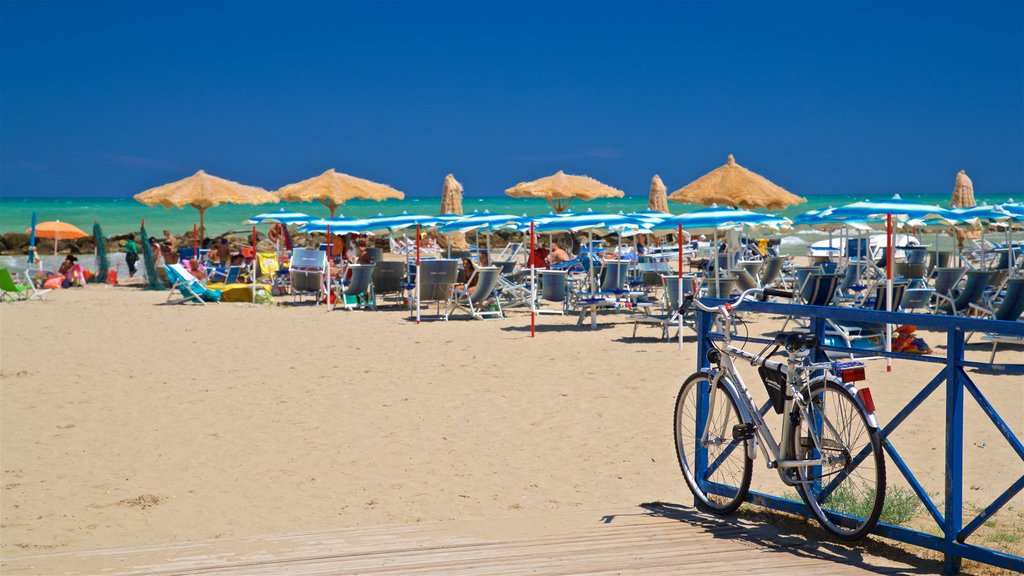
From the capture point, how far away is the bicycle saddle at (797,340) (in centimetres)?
347

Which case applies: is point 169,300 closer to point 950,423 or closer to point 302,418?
point 302,418

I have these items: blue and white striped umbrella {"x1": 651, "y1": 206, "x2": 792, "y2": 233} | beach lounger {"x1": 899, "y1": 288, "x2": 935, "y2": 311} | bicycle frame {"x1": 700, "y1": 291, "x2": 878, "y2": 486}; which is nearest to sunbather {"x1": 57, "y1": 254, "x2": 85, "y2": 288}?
blue and white striped umbrella {"x1": 651, "y1": 206, "x2": 792, "y2": 233}

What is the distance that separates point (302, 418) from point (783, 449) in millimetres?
4137

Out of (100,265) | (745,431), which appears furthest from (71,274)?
(745,431)

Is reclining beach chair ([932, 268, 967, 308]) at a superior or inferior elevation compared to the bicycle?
superior

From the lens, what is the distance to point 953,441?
10.0 ft

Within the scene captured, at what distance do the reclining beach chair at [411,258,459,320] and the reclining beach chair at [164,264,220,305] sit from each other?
171 inches

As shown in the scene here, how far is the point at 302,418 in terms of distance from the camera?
6898 mm

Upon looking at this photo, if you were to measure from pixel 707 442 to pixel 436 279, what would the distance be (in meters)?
9.60

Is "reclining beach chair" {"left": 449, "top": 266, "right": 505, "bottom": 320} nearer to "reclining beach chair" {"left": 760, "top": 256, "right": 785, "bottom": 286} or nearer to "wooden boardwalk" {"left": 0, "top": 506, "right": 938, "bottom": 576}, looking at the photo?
"reclining beach chair" {"left": 760, "top": 256, "right": 785, "bottom": 286}

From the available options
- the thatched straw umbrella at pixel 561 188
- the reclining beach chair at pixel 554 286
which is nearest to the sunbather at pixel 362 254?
the thatched straw umbrella at pixel 561 188

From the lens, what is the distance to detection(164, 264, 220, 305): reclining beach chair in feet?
52.2

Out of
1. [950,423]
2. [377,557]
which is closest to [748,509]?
[950,423]

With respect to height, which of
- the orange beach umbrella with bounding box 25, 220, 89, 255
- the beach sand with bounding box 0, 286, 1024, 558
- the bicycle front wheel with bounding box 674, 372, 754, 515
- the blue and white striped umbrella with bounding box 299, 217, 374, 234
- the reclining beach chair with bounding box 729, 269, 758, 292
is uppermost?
the orange beach umbrella with bounding box 25, 220, 89, 255
